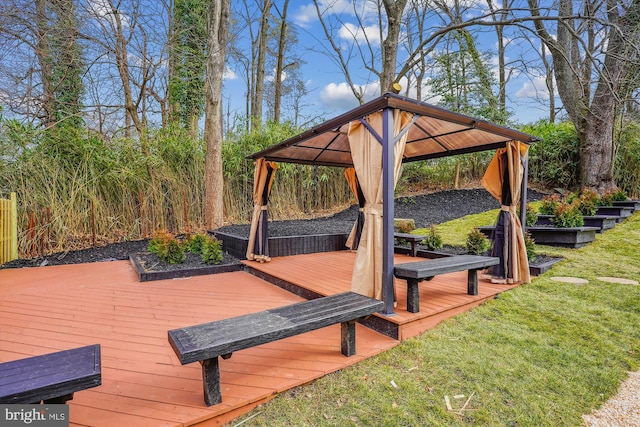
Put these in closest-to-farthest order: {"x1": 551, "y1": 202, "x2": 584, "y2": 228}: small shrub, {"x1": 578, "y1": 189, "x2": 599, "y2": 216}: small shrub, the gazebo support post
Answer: the gazebo support post, {"x1": 551, "y1": 202, "x2": 584, "y2": 228}: small shrub, {"x1": 578, "y1": 189, "x2": 599, "y2": 216}: small shrub

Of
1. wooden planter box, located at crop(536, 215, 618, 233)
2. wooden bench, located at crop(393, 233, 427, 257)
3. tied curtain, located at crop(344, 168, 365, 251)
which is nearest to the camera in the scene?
wooden bench, located at crop(393, 233, 427, 257)

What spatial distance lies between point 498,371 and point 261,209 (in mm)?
3558

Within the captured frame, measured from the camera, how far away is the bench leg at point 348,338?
2213 millimetres

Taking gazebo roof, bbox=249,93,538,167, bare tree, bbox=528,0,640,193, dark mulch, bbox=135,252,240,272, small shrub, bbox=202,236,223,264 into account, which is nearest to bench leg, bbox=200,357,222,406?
gazebo roof, bbox=249,93,538,167

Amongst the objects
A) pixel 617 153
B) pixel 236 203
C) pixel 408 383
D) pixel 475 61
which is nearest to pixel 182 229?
pixel 236 203

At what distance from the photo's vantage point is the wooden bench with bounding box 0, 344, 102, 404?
1288 mm

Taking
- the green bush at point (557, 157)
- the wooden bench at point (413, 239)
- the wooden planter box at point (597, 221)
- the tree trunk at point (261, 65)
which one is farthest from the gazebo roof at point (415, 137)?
the green bush at point (557, 157)

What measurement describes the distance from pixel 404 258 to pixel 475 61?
7.50 m

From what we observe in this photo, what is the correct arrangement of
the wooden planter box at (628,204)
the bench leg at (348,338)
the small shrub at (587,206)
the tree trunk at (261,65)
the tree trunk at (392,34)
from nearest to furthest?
the bench leg at (348,338) → the small shrub at (587,206) → the wooden planter box at (628,204) → the tree trunk at (392,34) → the tree trunk at (261,65)

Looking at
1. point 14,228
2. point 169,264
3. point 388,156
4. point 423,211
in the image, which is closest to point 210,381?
A: point 388,156

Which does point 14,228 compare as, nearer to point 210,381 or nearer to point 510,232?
point 210,381

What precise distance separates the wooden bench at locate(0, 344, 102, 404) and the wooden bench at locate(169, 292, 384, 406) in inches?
14.3

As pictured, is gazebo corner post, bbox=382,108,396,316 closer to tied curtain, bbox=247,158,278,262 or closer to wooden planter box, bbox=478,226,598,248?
tied curtain, bbox=247,158,278,262

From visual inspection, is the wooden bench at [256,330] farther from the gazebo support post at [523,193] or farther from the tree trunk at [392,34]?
the tree trunk at [392,34]
